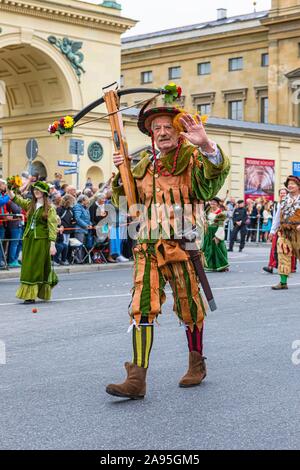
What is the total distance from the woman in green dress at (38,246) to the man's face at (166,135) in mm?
6831

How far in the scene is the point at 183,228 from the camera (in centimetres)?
684

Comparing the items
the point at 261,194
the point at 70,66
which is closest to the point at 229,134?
the point at 261,194

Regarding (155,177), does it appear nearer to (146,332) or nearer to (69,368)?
(146,332)

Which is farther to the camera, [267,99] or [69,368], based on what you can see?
[267,99]

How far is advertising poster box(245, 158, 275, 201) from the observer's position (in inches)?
1842

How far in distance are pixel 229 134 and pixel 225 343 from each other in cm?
3625

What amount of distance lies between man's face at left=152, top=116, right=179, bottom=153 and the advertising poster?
39.8m

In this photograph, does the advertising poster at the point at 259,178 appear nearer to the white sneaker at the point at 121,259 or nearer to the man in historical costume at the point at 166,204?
the white sneaker at the point at 121,259

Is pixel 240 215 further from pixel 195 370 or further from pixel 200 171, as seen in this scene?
pixel 200 171

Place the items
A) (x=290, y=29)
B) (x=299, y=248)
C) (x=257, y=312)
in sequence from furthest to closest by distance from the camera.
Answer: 1. (x=290, y=29)
2. (x=299, y=248)
3. (x=257, y=312)

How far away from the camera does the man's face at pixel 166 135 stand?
6742mm

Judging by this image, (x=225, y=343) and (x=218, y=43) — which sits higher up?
(x=218, y=43)

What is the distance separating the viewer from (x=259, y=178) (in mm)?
47781

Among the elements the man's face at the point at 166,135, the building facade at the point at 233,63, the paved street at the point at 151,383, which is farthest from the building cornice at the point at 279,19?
the man's face at the point at 166,135
